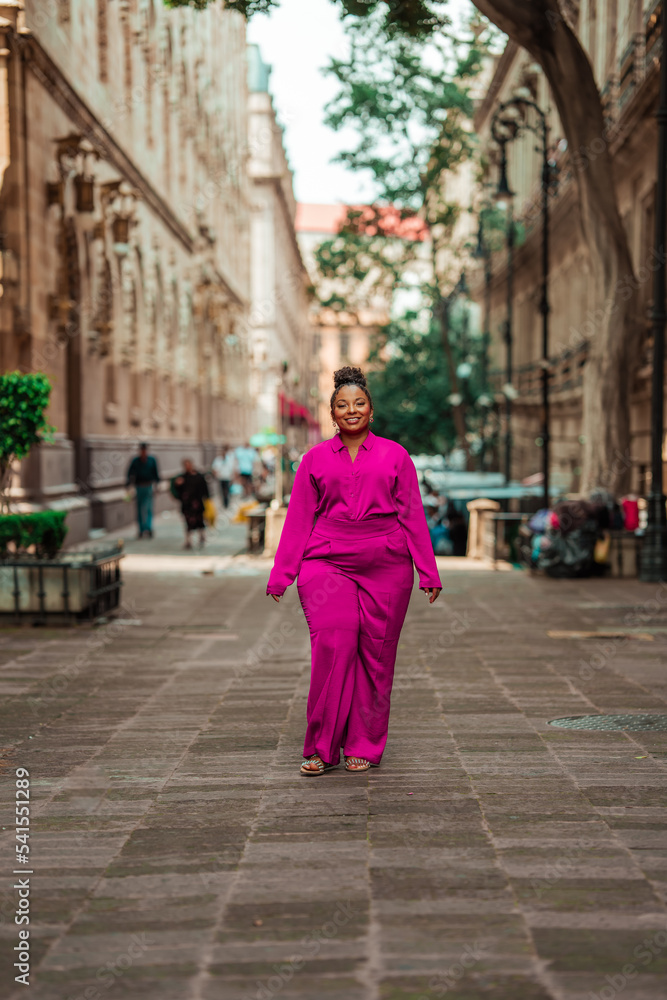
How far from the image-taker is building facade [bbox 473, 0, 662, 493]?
23.3 metres

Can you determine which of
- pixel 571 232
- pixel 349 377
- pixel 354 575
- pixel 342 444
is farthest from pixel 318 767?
pixel 571 232

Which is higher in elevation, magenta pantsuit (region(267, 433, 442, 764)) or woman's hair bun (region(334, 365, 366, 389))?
woman's hair bun (region(334, 365, 366, 389))

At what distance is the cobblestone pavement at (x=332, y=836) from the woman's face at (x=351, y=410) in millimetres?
1625

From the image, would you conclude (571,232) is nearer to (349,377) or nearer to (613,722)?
(613,722)

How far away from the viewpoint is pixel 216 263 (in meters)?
42.9

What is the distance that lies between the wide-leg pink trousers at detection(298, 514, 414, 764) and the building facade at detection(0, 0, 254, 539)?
23.8 ft

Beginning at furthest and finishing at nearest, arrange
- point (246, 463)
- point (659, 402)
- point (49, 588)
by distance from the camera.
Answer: point (246, 463)
point (659, 402)
point (49, 588)

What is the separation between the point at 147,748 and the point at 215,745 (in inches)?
13.7

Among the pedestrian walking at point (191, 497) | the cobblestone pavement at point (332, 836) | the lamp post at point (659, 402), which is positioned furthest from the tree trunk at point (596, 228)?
the cobblestone pavement at point (332, 836)

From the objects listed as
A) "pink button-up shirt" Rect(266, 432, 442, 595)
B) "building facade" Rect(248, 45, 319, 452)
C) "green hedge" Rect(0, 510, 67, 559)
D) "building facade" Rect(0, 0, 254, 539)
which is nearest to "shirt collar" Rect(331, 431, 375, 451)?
"pink button-up shirt" Rect(266, 432, 442, 595)

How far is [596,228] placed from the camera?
15633 millimetres

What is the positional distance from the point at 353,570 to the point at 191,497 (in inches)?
586

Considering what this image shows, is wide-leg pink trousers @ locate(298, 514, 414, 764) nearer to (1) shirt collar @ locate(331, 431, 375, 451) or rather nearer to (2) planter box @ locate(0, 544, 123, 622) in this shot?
(1) shirt collar @ locate(331, 431, 375, 451)

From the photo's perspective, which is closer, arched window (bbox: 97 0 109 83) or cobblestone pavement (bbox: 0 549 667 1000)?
cobblestone pavement (bbox: 0 549 667 1000)
